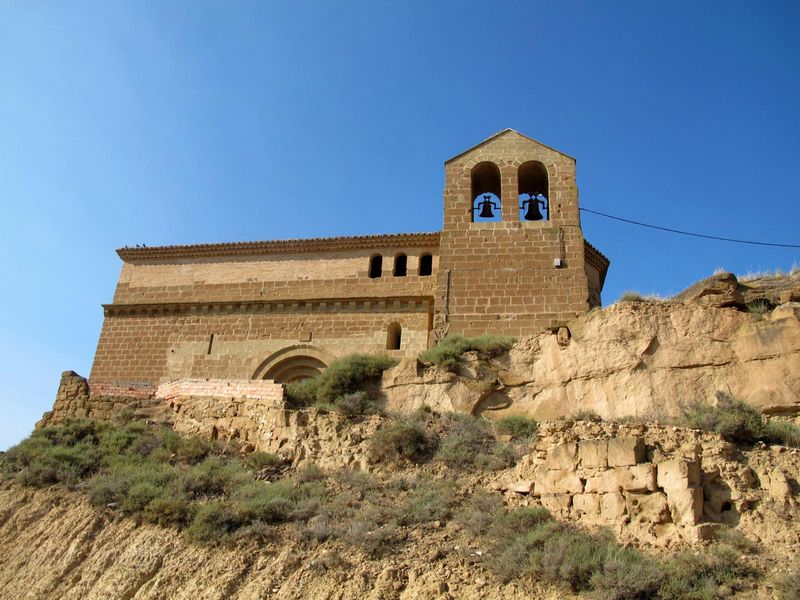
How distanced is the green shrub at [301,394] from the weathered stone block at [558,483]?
5637mm

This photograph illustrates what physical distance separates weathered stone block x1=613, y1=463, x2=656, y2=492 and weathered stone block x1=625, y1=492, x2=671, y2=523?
0.30ft

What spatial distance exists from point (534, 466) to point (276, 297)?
12.5m

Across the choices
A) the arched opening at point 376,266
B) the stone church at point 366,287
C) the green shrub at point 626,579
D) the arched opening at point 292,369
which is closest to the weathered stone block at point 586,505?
the green shrub at point 626,579

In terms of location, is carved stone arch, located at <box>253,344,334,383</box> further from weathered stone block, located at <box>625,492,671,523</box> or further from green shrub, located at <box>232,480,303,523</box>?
weathered stone block, located at <box>625,492,671,523</box>

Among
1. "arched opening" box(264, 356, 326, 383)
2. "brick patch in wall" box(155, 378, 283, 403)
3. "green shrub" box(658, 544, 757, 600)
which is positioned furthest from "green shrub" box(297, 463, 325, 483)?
"arched opening" box(264, 356, 326, 383)

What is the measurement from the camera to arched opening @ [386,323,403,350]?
18.7 meters

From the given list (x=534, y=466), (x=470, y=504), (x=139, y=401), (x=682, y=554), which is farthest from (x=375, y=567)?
(x=139, y=401)

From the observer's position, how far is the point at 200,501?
9703 millimetres

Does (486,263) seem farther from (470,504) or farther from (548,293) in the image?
(470,504)

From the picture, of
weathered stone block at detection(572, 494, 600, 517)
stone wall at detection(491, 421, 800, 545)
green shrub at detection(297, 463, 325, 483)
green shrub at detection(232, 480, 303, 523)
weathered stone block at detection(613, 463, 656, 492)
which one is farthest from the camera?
green shrub at detection(297, 463, 325, 483)

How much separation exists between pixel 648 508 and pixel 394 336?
38.9 ft

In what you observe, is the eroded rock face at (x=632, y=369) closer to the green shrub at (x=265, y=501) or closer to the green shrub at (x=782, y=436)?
the green shrub at (x=782, y=436)

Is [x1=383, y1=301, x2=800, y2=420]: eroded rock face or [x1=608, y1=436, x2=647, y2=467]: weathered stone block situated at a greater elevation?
[x1=383, y1=301, x2=800, y2=420]: eroded rock face

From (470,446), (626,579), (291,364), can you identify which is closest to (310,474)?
(470,446)
